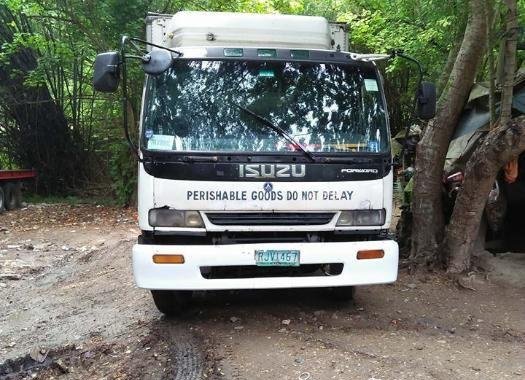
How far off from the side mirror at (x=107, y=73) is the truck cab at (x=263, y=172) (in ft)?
1.03

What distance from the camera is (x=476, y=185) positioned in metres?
6.33

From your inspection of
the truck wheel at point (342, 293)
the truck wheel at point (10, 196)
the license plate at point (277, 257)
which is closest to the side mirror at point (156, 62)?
the license plate at point (277, 257)

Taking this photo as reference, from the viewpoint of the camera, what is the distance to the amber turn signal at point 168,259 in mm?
4664

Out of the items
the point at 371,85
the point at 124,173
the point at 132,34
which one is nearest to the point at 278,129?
the point at 371,85

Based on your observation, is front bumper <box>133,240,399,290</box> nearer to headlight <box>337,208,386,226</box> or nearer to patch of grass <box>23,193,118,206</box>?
headlight <box>337,208,386,226</box>

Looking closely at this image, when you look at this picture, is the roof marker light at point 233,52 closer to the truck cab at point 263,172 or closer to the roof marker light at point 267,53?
the truck cab at point 263,172

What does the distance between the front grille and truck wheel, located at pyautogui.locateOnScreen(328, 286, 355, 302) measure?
1.10m

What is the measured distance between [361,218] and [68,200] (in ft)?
50.8

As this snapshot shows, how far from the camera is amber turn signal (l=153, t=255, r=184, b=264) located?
466cm

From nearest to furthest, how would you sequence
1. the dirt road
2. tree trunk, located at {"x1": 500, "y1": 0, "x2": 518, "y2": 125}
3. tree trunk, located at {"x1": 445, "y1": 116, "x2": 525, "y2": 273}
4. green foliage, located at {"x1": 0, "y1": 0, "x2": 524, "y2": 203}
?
the dirt road < tree trunk, located at {"x1": 445, "y1": 116, "x2": 525, "y2": 273} < tree trunk, located at {"x1": 500, "y1": 0, "x2": 518, "y2": 125} < green foliage, located at {"x1": 0, "y1": 0, "x2": 524, "y2": 203}

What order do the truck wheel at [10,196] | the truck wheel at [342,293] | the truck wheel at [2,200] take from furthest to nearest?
the truck wheel at [10,196] < the truck wheel at [2,200] < the truck wheel at [342,293]

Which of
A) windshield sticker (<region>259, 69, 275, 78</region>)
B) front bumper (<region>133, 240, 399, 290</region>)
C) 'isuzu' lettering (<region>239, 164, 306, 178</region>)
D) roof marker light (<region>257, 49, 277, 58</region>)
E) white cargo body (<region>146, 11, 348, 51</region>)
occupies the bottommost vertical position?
front bumper (<region>133, 240, 399, 290</region>)

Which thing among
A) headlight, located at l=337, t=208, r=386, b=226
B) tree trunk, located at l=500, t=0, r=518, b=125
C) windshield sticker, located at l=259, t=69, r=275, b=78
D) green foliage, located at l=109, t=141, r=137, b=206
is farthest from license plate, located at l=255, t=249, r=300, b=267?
green foliage, located at l=109, t=141, r=137, b=206

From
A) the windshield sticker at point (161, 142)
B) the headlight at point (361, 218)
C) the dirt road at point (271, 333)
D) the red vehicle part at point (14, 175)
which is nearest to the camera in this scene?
the dirt road at point (271, 333)
